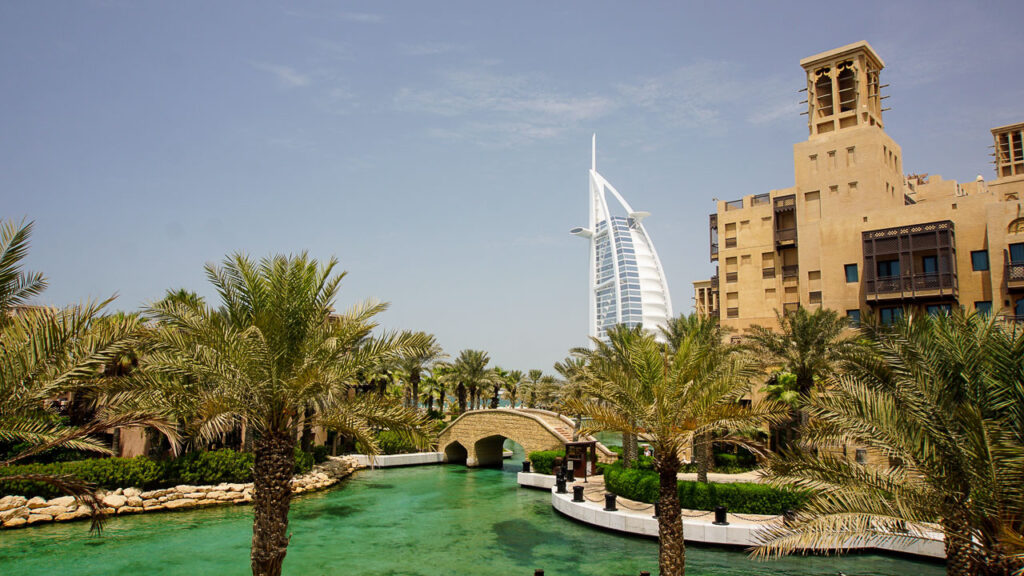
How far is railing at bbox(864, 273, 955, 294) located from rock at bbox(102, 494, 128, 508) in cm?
3565

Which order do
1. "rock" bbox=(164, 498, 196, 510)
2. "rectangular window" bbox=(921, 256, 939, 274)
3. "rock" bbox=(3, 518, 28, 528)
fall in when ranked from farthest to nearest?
"rectangular window" bbox=(921, 256, 939, 274), "rock" bbox=(164, 498, 196, 510), "rock" bbox=(3, 518, 28, 528)

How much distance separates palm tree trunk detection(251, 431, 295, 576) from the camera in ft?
39.2

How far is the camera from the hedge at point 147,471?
23859 mm

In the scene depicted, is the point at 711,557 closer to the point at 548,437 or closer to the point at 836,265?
the point at 548,437

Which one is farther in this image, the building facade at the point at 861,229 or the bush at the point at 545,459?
the bush at the point at 545,459

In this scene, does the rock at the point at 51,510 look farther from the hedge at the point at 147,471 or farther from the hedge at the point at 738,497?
the hedge at the point at 738,497

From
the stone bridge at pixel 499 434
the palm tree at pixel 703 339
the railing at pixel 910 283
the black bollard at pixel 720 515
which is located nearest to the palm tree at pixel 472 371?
the stone bridge at pixel 499 434

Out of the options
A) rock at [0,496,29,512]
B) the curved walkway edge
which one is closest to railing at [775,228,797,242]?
the curved walkway edge

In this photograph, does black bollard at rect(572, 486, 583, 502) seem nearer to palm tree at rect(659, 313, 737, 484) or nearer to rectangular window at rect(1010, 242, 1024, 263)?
palm tree at rect(659, 313, 737, 484)

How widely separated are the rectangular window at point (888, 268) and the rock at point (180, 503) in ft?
113

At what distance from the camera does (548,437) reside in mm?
35625

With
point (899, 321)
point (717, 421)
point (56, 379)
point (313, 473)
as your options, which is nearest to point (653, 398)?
point (717, 421)

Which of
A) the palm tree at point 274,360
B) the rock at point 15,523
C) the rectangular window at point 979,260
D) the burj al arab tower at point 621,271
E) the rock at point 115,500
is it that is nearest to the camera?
the palm tree at point 274,360

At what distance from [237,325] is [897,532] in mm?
11854
